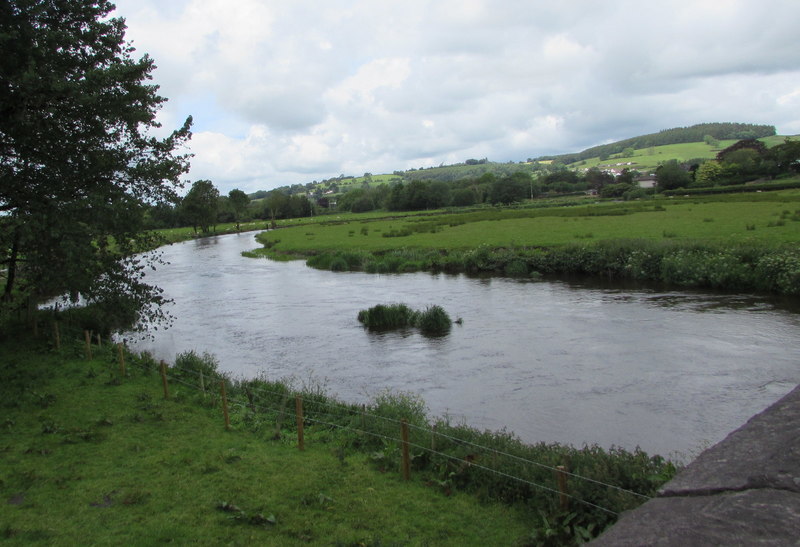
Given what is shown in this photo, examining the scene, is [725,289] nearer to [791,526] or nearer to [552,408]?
[552,408]

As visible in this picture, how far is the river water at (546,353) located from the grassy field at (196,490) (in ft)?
16.5

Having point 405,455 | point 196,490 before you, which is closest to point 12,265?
point 196,490

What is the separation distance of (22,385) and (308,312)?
16906 millimetres

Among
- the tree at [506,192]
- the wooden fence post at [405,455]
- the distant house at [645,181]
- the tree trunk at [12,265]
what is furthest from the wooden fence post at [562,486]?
the distant house at [645,181]

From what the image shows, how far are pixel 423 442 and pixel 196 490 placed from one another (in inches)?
186

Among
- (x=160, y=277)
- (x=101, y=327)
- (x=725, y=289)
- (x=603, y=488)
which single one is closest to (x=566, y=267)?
(x=725, y=289)

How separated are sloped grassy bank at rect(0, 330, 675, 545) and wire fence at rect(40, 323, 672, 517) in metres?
0.04

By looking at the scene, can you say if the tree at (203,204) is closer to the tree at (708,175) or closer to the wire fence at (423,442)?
the tree at (708,175)

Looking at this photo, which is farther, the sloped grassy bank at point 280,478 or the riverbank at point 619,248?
the riverbank at point 619,248

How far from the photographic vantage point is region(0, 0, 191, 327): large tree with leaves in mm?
16688

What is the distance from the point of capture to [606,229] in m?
52.7

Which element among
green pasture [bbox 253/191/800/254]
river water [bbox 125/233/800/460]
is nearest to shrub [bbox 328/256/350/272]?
green pasture [bbox 253/191/800/254]

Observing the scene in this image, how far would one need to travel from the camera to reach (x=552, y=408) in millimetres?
16375

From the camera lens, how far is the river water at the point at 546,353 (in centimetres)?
1567
